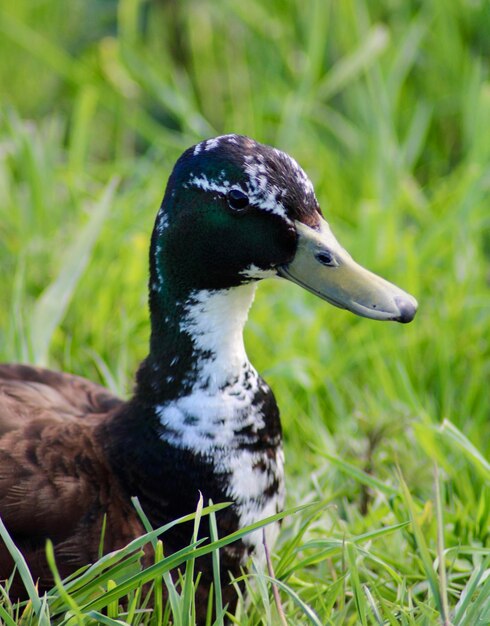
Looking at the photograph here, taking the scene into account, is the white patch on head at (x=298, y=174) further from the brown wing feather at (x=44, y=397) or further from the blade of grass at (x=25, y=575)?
the blade of grass at (x=25, y=575)

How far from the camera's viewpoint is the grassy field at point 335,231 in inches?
85.7

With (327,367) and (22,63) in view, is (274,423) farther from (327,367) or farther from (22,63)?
(22,63)

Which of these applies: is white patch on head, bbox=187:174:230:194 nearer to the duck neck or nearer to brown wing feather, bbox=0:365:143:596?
the duck neck

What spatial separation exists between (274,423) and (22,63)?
2856mm

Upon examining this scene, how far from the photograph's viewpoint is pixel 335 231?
3.50 m

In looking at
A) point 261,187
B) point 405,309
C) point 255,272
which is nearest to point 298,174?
point 261,187

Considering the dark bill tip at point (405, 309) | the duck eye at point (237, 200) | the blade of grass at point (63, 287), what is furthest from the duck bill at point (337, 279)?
the blade of grass at point (63, 287)

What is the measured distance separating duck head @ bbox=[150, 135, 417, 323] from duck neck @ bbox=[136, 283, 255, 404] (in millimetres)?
40

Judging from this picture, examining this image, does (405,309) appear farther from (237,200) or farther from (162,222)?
(162,222)

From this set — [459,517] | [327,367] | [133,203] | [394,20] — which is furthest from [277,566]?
[394,20]

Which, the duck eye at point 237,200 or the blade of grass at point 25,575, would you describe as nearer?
the blade of grass at point 25,575

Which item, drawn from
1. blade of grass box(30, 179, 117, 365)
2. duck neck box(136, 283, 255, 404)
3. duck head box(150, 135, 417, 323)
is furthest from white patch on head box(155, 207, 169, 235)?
blade of grass box(30, 179, 117, 365)

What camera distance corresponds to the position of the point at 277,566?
2.14 m

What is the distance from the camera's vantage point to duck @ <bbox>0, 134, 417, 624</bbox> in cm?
203
